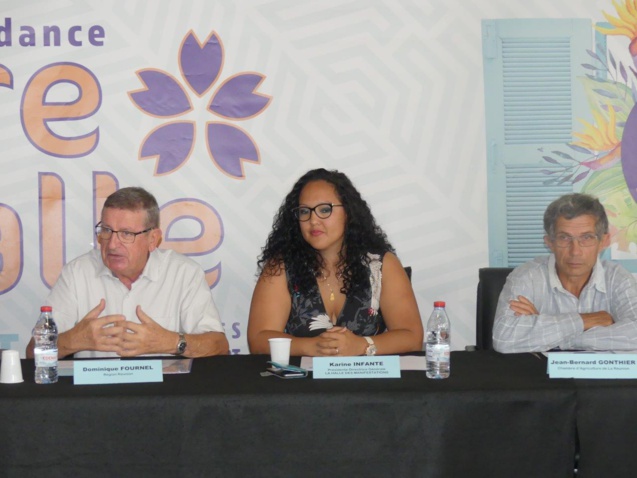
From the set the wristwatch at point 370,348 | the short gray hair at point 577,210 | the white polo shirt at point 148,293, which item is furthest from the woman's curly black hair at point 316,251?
the short gray hair at point 577,210

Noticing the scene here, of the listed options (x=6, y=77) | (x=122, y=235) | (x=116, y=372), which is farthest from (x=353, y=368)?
(x=6, y=77)

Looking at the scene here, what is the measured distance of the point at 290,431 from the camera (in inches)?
77.5

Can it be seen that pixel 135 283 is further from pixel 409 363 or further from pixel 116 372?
pixel 409 363

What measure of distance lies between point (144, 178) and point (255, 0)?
0.97m

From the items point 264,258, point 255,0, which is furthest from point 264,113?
point 264,258

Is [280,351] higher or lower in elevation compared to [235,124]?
lower

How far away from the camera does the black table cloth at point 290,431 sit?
1940 mm

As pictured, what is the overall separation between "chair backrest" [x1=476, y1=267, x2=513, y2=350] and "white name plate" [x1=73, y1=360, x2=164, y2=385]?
59.1 inches

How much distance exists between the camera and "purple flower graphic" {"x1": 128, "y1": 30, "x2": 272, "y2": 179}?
3.75 meters

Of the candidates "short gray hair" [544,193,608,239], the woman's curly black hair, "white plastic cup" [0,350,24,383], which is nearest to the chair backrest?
"short gray hair" [544,193,608,239]

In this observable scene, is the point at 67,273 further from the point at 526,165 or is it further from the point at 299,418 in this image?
the point at 526,165

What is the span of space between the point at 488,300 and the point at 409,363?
0.94m

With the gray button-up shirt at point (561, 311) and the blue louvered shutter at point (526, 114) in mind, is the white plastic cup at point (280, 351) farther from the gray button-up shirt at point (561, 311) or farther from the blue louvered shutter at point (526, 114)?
the blue louvered shutter at point (526, 114)

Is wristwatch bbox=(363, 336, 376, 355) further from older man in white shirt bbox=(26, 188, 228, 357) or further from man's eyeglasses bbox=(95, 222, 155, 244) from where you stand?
man's eyeglasses bbox=(95, 222, 155, 244)
